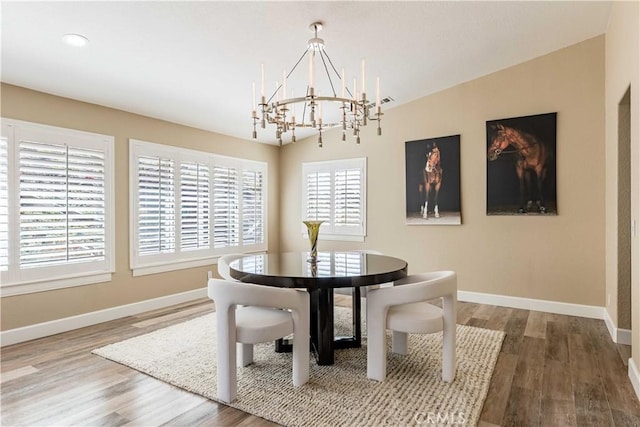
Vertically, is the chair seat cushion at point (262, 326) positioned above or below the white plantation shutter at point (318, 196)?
below

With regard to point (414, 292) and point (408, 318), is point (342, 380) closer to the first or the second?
point (408, 318)

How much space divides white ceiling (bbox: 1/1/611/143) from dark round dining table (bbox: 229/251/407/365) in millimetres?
1874

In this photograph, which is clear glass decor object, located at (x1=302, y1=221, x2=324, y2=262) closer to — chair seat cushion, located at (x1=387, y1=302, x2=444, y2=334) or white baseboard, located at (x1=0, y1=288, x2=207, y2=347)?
chair seat cushion, located at (x1=387, y1=302, x2=444, y2=334)

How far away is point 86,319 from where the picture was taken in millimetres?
3846

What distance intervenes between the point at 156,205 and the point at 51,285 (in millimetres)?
1352

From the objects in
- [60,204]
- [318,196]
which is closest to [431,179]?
[318,196]

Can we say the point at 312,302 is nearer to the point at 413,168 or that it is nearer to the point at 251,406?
the point at 251,406

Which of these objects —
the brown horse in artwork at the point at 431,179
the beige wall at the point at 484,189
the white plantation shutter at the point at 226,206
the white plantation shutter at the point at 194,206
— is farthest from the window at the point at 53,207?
the brown horse in artwork at the point at 431,179

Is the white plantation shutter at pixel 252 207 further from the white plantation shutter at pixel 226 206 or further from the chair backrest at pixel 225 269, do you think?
the chair backrest at pixel 225 269

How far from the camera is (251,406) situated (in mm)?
2236

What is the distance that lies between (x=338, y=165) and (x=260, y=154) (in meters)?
1.32

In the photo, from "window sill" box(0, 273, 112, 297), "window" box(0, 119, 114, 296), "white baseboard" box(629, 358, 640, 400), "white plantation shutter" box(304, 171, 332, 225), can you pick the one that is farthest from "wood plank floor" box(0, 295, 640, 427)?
"white plantation shutter" box(304, 171, 332, 225)

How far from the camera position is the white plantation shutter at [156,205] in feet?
14.2

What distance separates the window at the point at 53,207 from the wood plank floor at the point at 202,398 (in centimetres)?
64
